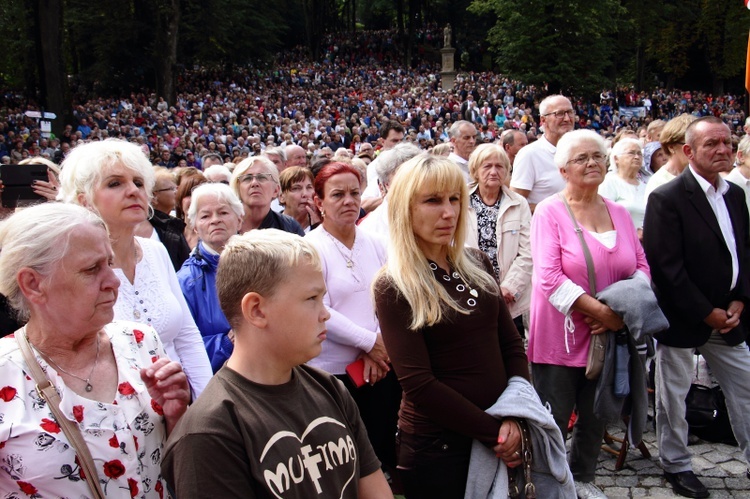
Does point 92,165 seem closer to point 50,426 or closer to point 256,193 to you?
point 50,426

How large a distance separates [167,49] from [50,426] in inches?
1258

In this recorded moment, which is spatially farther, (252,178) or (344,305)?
(252,178)

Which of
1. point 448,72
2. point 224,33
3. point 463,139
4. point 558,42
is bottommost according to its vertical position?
point 463,139

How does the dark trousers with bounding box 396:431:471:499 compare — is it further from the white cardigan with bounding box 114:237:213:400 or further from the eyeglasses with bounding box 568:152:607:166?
the eyeglasses with bounding box 568:152:607:166

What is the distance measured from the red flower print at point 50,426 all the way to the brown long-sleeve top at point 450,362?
4.11 feet

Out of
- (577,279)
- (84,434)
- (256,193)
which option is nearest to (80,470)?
(84,434)

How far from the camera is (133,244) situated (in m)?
2.78

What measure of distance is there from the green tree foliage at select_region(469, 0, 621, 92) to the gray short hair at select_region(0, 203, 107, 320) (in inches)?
1479

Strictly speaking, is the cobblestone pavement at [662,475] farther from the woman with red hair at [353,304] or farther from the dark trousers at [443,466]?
the dark trousers at [443,466]

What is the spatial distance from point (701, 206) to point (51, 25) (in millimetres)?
24932

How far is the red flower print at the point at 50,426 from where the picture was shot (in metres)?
1.71

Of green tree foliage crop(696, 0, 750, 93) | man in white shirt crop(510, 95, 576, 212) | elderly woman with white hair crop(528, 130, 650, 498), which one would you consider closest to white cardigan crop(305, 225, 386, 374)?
elderly woman with white hair crop(528, 130, 650, 498)

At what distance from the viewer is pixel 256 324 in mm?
1819

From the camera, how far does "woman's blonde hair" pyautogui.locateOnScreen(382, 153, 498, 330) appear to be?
2561mm
